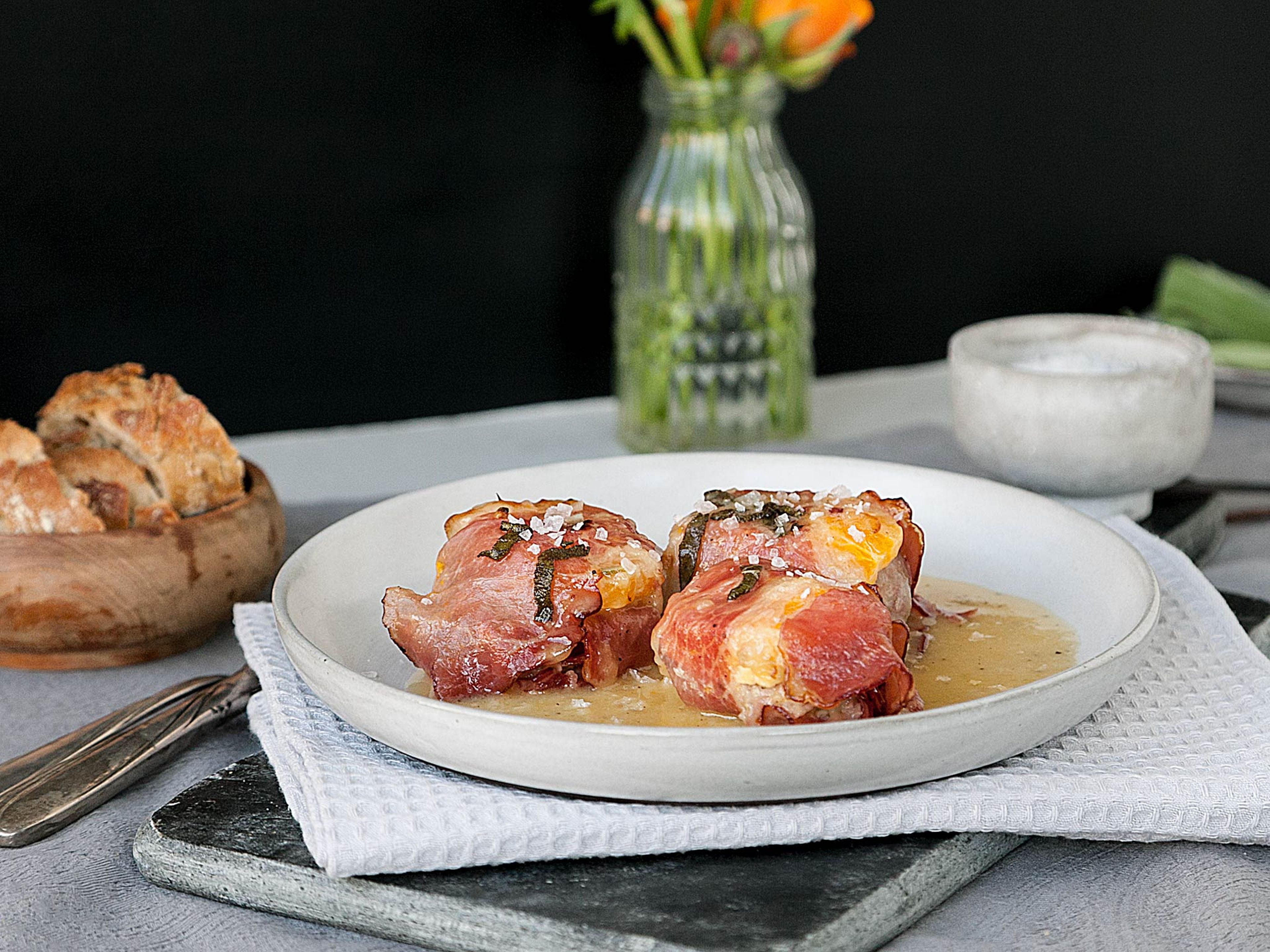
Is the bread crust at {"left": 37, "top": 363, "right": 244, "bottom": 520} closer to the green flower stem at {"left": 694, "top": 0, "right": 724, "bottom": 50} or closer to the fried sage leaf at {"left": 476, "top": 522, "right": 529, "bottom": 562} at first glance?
the fried sage leaf at {"left": 476, "top": 522, "right": 529, "bottom": 562}

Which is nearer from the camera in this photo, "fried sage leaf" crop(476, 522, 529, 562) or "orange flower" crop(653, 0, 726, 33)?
"fried sage leaf" crop(476, 522, 529, 562)

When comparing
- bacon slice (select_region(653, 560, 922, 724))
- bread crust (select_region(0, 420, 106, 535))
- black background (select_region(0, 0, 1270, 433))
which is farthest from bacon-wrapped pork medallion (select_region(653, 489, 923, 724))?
black background (select_region(0, 0, 1270, 433))

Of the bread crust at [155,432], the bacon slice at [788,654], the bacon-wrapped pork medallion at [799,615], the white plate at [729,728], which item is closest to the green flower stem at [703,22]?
the white plate at [729,728]

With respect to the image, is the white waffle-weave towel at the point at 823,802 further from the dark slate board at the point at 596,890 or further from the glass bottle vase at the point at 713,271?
the glass bottle vase at the point at 713,271

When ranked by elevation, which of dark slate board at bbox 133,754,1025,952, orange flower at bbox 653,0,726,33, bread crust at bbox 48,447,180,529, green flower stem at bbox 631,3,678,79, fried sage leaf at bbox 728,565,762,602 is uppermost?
orange flower at bbox 653,0,726,33

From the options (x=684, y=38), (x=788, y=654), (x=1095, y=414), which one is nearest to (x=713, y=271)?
(x=684, y=38)

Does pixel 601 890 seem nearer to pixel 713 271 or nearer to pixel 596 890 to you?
pixel 596 890
